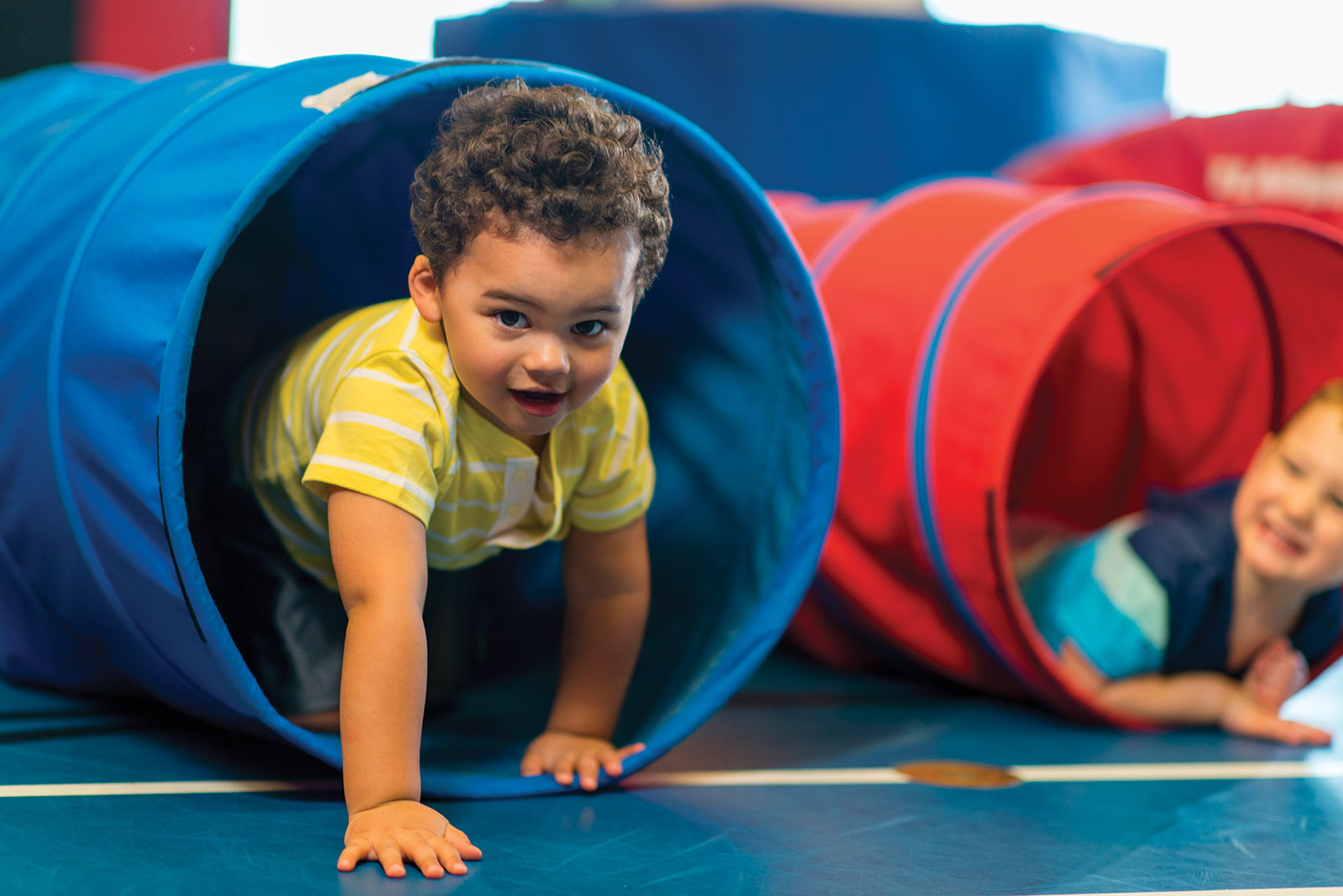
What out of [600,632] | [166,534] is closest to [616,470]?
[600,632]

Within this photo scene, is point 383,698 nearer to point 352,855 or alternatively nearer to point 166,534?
point 352,855

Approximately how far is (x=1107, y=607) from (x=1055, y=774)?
43 centimetres

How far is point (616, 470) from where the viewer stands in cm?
163

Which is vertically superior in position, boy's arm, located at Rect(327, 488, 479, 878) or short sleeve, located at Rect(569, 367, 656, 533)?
short sleeve, located at Rect(569, 367, 656, 533)

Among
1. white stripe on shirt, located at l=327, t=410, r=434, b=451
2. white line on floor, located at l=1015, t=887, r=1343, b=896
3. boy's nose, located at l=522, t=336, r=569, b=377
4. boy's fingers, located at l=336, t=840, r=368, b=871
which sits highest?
boy's nose, located at l=522, t=336, r=569, b=377

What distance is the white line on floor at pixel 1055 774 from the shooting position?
1652 mm

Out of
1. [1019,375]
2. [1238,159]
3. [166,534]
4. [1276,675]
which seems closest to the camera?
[166,534]

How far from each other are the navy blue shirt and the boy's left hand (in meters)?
0.94

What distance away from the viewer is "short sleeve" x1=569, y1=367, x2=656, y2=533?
1.62m

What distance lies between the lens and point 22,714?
176cm

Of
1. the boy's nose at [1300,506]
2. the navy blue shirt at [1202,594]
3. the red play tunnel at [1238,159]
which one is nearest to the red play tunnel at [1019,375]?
the navy blue shirt at [1202,594]

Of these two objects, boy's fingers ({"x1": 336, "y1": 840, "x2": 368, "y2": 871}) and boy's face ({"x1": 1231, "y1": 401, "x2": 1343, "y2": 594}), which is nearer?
boy's fingers ({"x1": 336, "y1": 840, "x2": 368, "y2": 871})

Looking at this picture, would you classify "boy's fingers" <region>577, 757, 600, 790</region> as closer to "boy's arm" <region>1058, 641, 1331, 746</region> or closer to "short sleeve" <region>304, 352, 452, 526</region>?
"short sleeve" <region>304, 352, 452, 526</region>

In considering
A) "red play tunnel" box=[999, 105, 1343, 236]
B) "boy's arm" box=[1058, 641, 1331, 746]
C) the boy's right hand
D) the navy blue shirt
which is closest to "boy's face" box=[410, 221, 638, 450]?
the boy's right hand
